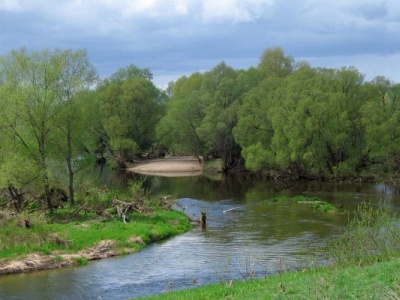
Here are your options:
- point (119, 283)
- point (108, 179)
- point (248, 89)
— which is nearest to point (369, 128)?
point (248, 89)

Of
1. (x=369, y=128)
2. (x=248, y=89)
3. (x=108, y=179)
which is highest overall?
(x=248, y=89)

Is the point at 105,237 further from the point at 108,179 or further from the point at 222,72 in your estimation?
the point at 222,72

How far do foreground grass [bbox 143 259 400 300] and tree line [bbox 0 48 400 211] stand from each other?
22392 mm

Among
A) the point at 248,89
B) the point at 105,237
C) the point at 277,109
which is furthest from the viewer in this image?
the point at 248,89

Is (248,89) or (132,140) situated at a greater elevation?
(248,89)

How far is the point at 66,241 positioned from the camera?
1253 inches

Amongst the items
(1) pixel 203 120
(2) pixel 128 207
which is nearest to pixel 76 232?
(2) pixel 128 207

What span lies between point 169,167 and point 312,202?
1994 inches

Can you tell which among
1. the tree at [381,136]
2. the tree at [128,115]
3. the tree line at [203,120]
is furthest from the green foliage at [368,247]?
the tree at [128,115]

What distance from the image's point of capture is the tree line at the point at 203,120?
135 feet

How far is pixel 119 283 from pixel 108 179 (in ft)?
190

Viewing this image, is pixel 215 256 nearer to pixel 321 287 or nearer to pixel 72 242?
pixel 72 242

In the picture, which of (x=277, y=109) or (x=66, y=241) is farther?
(x=277, y=109)

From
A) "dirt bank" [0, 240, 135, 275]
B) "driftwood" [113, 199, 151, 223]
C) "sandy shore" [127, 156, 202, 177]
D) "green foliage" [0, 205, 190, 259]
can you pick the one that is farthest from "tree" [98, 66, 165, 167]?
"dirt bank" [0, 240, 135, 275]
